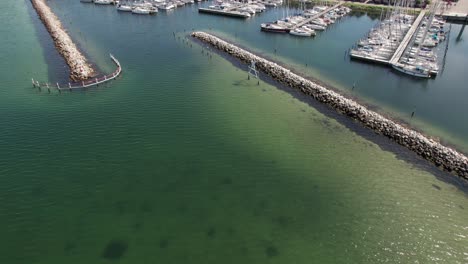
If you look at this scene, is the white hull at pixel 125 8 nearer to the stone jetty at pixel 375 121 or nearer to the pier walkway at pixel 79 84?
the pier walkway at pixel 79 84

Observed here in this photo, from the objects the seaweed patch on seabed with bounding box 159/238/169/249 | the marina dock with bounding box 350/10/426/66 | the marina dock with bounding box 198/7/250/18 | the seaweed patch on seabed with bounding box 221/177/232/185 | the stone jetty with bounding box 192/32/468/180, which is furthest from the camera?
the marina dock with bounding box 198/7/250/18

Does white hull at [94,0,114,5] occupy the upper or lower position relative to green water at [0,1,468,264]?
upper

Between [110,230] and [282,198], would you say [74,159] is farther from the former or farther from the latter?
[282,198]

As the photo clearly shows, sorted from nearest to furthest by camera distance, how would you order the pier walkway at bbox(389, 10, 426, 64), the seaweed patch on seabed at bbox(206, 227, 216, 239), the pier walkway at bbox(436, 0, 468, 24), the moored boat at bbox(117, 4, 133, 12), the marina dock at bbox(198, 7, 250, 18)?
the seaweed patch on seabed at bbox(206, 227, 216, 239) → the pier walkway at bbox(389, 10, 426, 64) → the pier walkway at bbox(436, 0, 468, 24) → the marina dock at bbox(198, 7, 250, 18) → the moored boat at bbox(117, 4, 133, 12)

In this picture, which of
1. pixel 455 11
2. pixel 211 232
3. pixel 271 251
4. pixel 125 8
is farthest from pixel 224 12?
pixel 271 251

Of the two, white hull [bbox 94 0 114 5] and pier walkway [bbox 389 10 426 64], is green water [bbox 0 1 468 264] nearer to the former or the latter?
pier walkway [bbox 389 10 426 64]

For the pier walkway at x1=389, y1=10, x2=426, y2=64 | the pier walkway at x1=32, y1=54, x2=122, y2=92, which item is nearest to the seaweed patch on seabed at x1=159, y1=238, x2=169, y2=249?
the pier walkway at x1=32, y1=54, x2=122, y2=92

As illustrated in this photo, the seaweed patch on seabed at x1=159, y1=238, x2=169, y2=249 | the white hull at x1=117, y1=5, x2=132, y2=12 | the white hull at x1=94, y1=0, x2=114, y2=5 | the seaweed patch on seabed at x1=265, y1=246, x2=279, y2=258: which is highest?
the white hull at x1=94, y1=0, x2=114, y2=5
